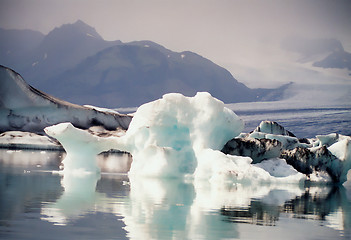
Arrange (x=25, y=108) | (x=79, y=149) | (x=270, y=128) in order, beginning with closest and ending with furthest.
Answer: (x=79, y=149), (x=270, y=128), (x=25, y=108)

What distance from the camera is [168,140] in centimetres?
1417

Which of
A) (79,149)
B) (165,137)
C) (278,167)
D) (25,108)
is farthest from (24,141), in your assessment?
(278,167)

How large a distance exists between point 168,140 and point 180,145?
1.21 feet

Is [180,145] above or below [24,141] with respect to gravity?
below

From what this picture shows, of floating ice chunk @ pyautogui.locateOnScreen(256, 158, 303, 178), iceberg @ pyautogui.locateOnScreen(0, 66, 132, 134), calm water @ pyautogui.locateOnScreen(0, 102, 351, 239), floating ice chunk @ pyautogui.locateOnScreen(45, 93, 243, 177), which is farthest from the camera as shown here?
iceberg @ pyautogui.locateOnScreen(0, 66, 132, 134)

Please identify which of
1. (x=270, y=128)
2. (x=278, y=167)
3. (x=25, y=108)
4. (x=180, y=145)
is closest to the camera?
(x=180, y=145)

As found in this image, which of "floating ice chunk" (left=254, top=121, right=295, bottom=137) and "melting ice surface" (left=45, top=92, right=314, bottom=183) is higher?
"floating ice chunk" (left=254, top=121, right=295, bottom=137)

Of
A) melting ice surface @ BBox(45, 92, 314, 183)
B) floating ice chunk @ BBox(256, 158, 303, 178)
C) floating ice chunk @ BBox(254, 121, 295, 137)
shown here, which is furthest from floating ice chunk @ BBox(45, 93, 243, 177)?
floating ice chunk @ BBox(254, 121, 295, 137)

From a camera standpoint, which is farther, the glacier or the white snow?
the white snow

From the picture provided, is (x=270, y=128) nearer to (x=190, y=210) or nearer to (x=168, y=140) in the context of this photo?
(x=168, y=140)

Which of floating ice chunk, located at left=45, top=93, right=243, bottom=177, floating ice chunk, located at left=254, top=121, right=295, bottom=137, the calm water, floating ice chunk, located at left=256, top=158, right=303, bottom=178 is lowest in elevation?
the calm water

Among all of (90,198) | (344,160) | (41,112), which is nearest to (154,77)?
(41,112)

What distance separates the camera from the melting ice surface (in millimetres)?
13648

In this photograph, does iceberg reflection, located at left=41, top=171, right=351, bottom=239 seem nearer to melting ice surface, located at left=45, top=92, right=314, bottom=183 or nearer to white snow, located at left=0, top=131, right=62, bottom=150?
melting ice surface, located at left=45, top=92, right=314, bottom=183
